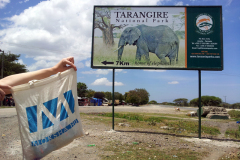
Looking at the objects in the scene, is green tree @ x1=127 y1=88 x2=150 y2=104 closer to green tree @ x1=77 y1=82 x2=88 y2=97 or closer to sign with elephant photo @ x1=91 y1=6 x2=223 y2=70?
green tree @ x1=77 y1=82 x2=88 y2=97

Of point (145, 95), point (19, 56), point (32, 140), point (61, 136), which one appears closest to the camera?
point (32, 140)

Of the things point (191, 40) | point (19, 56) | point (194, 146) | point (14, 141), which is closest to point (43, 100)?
point (14, 141)

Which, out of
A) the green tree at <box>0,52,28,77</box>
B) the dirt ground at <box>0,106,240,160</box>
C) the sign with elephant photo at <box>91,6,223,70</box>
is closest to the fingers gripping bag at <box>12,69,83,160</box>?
the dirt ground at <box>0,106,240,160</box>

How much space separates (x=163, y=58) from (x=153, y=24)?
1524 mm

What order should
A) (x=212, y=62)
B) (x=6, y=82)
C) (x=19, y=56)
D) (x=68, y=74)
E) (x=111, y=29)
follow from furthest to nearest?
(x=19, y=56) < (x=111, y=29) < (x=212, y=62) < (x=68, y=74) < (x=6, y=82)

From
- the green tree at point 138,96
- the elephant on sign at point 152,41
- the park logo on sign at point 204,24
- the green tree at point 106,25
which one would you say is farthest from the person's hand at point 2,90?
the green tree at point 138,96

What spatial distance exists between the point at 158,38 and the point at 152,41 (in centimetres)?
28

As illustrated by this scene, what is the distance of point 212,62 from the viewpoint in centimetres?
773

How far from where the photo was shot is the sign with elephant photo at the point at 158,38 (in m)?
7.82

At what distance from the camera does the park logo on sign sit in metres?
7.86

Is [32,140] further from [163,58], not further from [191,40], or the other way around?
[191,40]

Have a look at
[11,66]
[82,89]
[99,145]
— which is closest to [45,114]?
[99,145]

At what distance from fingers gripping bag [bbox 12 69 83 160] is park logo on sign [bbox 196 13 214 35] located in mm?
7096

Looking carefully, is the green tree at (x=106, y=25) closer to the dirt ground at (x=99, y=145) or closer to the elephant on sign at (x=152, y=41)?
the elephant on sign at (x=152, y=41)
